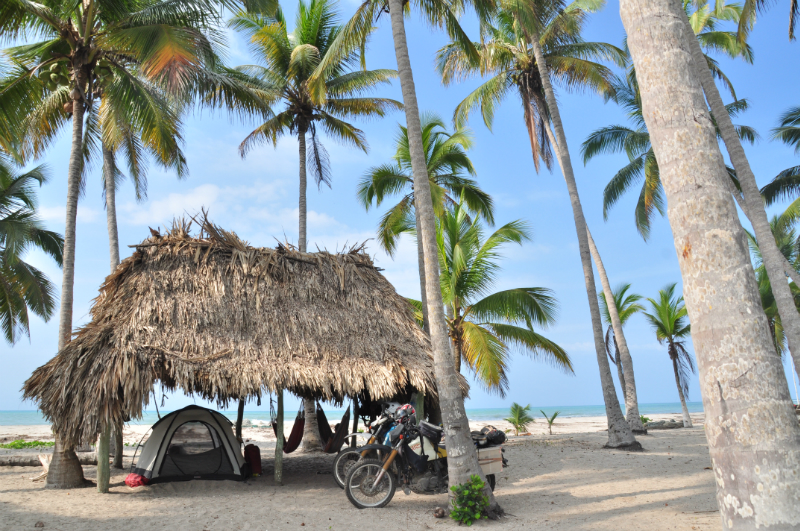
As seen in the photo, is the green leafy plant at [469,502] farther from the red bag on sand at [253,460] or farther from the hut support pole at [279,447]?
the red bag on sand at [253,460]

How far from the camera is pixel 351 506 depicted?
6.61 metres

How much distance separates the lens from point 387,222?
1526cm

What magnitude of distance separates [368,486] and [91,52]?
939cm

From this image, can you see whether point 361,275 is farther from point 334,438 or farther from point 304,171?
point 304,171

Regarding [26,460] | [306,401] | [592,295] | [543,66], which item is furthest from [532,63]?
[26,460]

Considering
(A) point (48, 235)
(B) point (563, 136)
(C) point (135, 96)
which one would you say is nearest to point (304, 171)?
(C) point (135, 96)

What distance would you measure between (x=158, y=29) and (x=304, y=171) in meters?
6.42

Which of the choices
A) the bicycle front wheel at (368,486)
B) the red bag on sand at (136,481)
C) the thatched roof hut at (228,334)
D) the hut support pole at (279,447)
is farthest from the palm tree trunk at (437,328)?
the red bag on sand at (136,481)

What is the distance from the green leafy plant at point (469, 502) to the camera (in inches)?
222

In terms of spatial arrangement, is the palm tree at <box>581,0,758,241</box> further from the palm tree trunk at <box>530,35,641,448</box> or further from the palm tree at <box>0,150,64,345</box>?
the palm tree at <box>0,150,64,345</box>

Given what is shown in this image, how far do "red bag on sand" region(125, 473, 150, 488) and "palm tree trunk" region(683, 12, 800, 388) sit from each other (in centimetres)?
977

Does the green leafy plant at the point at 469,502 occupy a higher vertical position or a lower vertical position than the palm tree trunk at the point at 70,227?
lower

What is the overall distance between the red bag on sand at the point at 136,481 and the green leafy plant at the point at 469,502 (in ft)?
15.9

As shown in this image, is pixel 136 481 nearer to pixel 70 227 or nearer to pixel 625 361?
pixel 70 227
